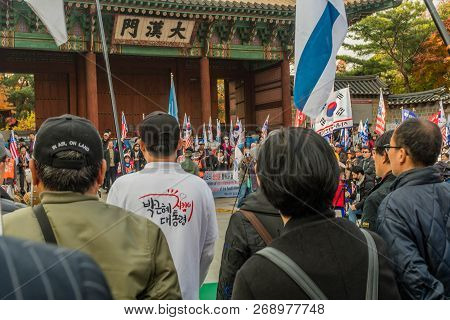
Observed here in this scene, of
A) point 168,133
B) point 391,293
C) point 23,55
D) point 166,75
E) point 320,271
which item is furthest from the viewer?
point 166,75

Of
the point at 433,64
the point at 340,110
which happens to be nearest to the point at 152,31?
the point at 340,110

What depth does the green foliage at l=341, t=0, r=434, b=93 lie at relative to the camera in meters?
28.5

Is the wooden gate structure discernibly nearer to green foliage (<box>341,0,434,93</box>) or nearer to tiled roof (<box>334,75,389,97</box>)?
tiled roof (<box>334,75,389,97</box>)

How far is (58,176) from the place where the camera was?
1.68 meters

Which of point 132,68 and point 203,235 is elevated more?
point 132,68

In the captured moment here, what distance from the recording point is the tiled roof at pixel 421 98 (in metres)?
21.9

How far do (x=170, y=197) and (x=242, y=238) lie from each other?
1.90 feet

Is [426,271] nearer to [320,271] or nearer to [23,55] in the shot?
[320,271]

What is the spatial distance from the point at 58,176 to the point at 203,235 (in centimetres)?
123

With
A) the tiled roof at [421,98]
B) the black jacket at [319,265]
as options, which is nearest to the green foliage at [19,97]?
the tiled roof at [421,98]

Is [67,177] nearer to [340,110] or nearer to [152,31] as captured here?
[340,110]

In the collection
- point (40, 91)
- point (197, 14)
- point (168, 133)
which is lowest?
point (168, 133)

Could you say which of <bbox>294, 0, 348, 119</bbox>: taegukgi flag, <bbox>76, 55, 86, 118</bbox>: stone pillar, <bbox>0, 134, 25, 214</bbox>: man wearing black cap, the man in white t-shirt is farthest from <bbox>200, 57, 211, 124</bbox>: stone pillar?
the man in white t-shirt
